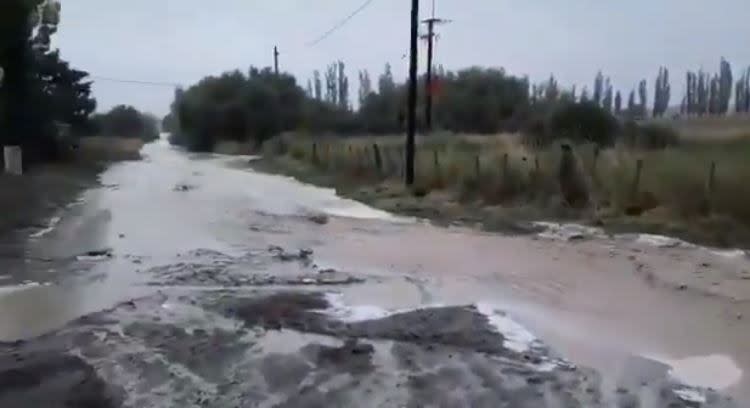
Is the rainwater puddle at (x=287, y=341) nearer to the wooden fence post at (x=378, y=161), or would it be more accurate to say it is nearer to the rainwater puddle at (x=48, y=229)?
the rainwater puddle at (x=48, y=229)

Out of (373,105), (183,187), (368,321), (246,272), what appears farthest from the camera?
(373,105)

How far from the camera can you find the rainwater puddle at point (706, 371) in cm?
695

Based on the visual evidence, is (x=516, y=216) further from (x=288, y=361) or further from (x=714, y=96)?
(x=714, y=96)

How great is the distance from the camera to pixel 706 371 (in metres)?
7.32

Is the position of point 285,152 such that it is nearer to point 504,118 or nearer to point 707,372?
point 504,118

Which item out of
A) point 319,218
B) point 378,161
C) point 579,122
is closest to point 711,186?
point 319,218

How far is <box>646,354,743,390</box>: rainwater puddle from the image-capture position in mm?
6951

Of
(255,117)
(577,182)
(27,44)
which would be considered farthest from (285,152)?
(577,182)

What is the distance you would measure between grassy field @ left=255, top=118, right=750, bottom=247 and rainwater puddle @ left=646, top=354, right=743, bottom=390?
731 centimetres

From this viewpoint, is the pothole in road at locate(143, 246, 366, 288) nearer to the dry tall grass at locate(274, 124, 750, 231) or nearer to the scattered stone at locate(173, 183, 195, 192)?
the dry tall grass at locate(274, 124, 750, 231)

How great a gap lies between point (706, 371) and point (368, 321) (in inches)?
129

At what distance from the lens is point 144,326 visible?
8289mm

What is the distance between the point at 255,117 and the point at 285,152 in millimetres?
28226

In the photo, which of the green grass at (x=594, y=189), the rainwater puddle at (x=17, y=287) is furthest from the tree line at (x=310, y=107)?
the rainwater puddle at (x=17, y=287)
